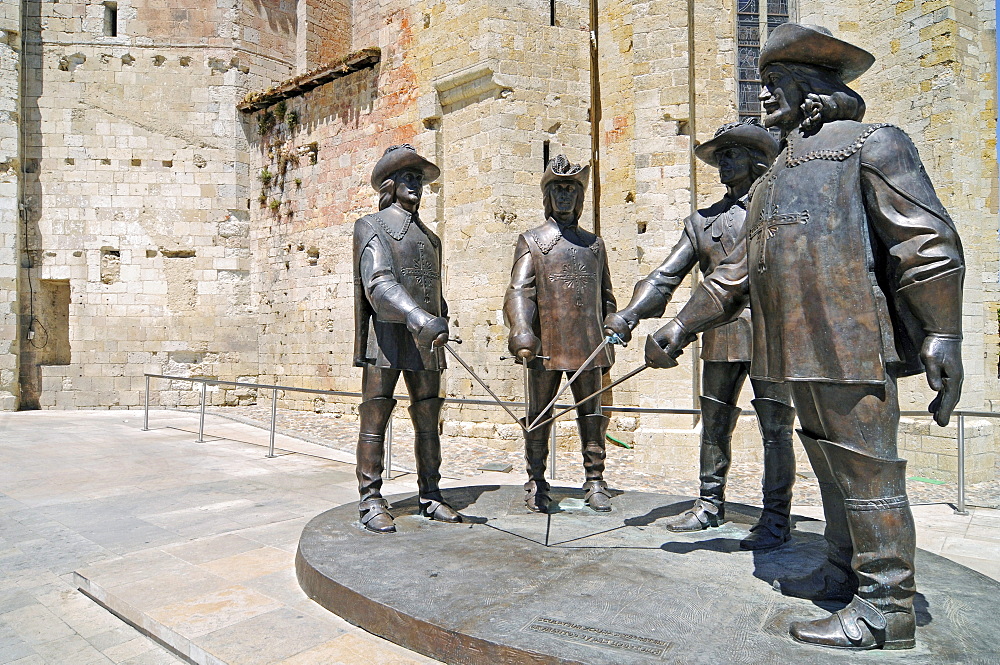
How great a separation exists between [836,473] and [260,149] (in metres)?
15.2

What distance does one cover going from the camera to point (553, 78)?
11180mm

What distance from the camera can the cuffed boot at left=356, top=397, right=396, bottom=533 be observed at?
388cm

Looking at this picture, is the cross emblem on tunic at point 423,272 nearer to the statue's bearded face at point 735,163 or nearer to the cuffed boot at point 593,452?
the cuffed boot at point 593,452

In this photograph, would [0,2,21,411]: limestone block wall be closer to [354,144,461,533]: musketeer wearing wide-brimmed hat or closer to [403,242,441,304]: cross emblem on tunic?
[354,144,461,533]: musketeer wearing wide-brimmed hat

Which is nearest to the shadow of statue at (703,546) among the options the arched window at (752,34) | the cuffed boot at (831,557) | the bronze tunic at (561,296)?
the cuffed boot at (831,557)

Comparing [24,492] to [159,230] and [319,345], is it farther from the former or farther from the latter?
[159,230]

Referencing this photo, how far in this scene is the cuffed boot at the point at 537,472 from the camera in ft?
13.8

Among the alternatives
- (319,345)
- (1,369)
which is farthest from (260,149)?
(1,369)

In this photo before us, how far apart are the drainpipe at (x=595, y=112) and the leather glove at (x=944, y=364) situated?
31.2 feet

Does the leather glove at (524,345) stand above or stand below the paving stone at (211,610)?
above

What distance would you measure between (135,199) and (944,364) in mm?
15562

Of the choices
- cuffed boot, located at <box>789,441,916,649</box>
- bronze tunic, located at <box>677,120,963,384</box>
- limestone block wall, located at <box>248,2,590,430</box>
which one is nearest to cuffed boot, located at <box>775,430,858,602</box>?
cuffed boot, located at <box>789,441,916,649</box>

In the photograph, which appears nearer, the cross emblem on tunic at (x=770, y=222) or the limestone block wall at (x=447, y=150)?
the cross emblem on tunic at (x=770, y=222)

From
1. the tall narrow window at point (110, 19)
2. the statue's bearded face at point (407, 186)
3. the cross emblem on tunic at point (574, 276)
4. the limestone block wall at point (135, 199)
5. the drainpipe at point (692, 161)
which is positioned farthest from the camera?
the tall narrow window at point (110, 19)
